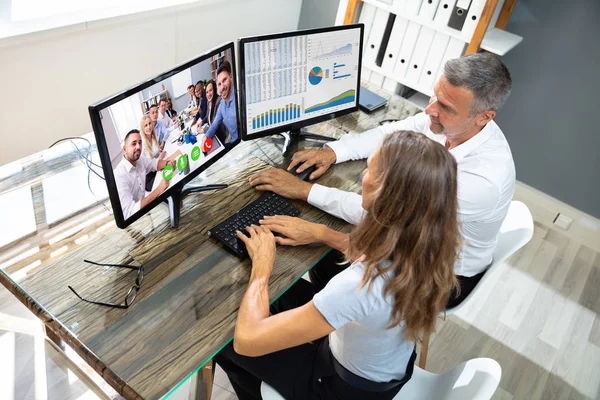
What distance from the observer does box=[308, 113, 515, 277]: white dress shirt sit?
164cm

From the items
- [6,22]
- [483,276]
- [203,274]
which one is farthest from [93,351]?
[6,22]

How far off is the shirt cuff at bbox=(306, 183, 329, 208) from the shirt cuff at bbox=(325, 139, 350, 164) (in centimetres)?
28

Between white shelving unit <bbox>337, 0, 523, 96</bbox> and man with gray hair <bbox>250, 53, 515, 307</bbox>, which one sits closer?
man with gray hair <bbox>250, 53, 515, 307</bbox>

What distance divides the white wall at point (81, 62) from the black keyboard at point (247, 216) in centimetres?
114

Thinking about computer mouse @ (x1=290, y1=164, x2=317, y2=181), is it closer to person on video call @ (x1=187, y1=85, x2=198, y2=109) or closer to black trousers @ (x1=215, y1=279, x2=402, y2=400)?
person on video call @ (x1=187, y1=85, x2=198, y2=109)

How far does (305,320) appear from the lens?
1211 mm

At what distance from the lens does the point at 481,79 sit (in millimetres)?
1726

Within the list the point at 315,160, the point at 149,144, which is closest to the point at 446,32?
the point at 315,160

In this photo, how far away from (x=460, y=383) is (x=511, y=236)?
2.24 ft

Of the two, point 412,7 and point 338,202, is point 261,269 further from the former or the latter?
point 412,7

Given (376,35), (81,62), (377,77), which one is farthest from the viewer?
(377,77)

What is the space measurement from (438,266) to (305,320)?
1.07ft

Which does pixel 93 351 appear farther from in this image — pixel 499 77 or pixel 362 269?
pixel 499 77

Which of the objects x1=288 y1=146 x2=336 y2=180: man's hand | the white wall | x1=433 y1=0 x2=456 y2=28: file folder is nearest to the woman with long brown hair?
x1=288 y1=146 x2=336 y2=180: man's hand
